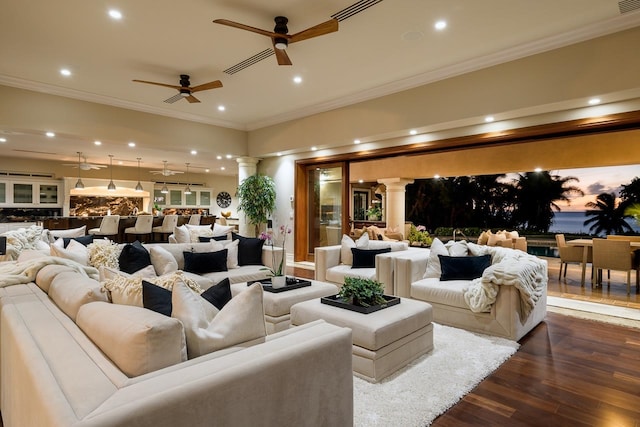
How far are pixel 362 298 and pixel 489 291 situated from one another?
54.2 inches

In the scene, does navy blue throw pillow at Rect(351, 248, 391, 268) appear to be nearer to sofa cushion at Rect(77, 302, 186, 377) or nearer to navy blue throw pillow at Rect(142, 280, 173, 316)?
navy blue throw pillow at Rect(142, 280, 173, 316)

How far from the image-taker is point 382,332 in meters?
2.65

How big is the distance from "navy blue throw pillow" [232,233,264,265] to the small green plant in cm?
235

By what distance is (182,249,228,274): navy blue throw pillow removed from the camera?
4555 millimetres

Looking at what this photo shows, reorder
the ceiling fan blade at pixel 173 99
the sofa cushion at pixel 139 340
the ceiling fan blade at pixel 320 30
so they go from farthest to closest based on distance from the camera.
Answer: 1. the ceiling fan blade at pixel 173 99
2. the ceiling fan blade at pixel 320 30
3. the sofa cushion at pixel 139 340

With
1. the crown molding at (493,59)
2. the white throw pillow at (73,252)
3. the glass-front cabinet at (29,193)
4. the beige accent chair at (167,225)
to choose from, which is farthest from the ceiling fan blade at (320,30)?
the glass-front cabinet at (29,193)

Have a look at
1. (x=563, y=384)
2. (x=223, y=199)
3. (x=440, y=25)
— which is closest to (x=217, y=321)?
(x=563, y=384)

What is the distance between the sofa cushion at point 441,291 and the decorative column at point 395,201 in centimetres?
637

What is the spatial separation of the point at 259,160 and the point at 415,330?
22.5ft

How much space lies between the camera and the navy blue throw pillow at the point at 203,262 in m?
4.55

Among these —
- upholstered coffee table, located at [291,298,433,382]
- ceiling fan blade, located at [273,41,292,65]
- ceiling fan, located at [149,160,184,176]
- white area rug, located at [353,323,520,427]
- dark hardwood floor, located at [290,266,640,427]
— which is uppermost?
ceiling fan blade, located at [273,41,292,65]

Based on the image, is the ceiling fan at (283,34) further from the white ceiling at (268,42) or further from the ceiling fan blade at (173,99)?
the ceiling fan blade at (173,99)

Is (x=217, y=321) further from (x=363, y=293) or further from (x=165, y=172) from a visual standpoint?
(x=165, y=172)

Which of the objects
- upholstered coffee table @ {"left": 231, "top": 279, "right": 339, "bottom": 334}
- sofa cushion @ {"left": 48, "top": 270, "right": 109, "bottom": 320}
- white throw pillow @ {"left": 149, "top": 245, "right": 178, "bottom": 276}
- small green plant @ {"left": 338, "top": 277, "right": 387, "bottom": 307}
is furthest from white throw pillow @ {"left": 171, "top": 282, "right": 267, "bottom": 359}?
white throw pillow @ {"left": 149, "top": 245, "right": 178, "bottom": 276}
